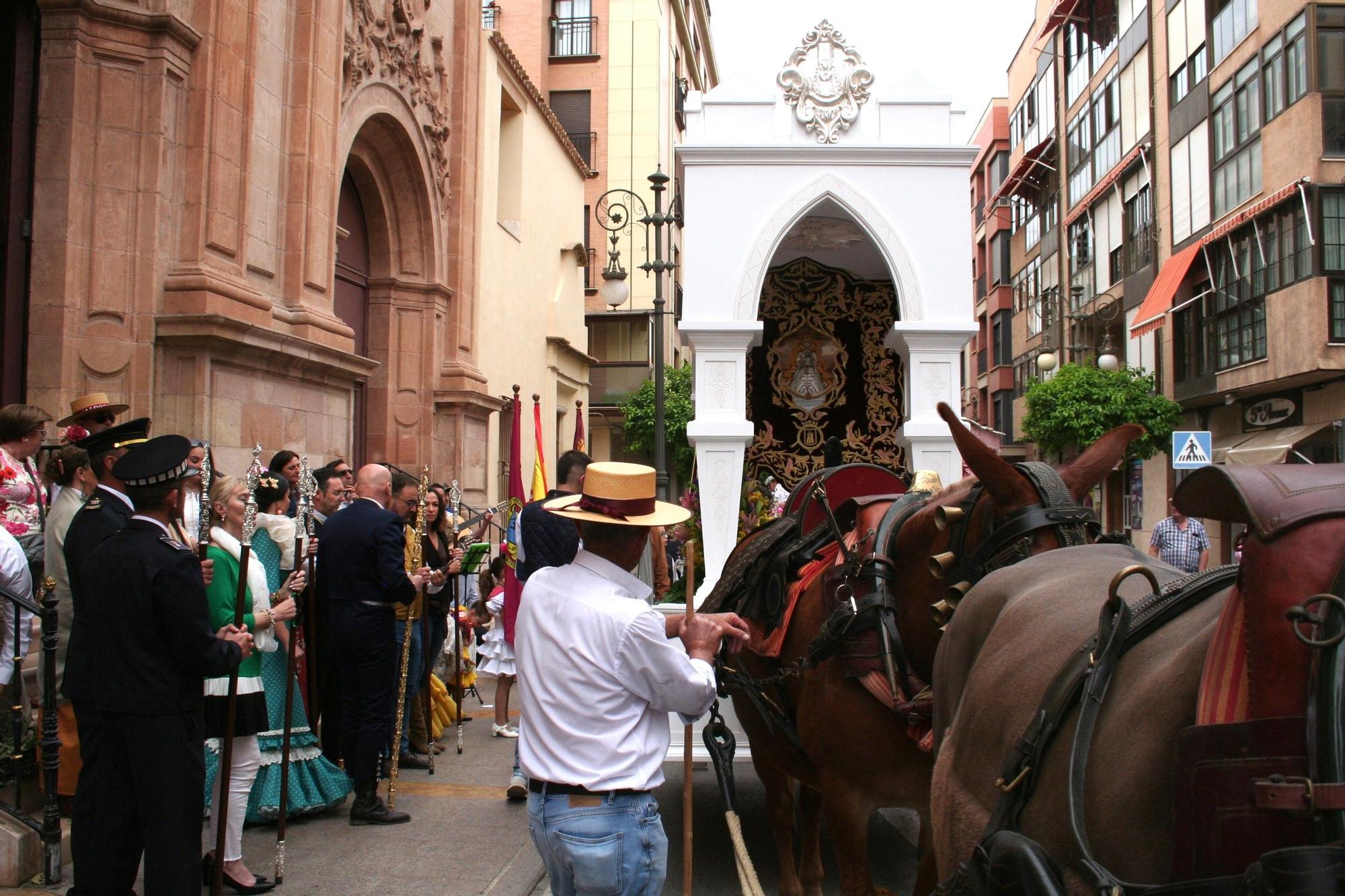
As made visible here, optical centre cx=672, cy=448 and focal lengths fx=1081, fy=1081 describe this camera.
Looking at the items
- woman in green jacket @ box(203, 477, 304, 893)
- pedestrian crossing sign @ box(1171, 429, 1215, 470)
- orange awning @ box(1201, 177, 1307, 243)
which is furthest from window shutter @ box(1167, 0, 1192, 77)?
woman in green jacket @ box(203, 477, 304, 893)

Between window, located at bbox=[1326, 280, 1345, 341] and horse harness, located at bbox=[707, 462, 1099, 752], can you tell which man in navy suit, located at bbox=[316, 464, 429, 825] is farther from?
window, located at bbox=[1326, 280, 1345, 341]

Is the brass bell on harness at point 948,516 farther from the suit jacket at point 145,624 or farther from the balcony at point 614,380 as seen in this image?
the balcony at point 614,380

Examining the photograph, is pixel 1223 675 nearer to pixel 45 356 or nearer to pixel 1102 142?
pixel 45 356

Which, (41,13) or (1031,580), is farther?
(41,13)

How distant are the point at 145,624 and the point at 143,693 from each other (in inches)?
9.7

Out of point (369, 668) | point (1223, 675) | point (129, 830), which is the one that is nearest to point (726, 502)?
point (369, 668)

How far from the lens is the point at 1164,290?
2638cm

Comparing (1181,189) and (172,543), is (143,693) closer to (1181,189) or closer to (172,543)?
(172,543)

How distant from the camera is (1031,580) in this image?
316 cm

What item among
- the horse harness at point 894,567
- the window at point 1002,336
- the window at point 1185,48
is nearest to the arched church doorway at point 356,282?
the horse harness at point 894,567

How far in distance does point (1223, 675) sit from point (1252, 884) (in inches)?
13.3

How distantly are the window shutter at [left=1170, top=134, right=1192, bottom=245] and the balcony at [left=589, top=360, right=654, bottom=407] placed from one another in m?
15.4

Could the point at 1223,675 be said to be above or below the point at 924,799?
above

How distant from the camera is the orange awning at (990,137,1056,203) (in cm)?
3947
